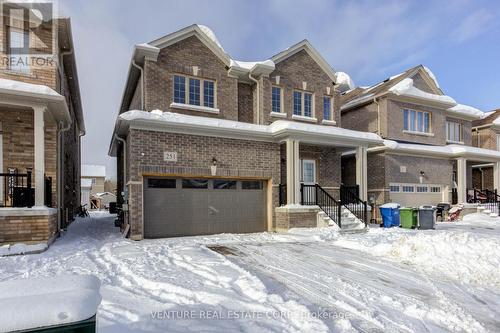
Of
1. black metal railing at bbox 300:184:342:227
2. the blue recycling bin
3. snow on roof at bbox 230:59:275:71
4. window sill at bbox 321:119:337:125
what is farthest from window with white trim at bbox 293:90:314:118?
the blue recycling bin

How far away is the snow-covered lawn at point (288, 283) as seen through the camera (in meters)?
3.78

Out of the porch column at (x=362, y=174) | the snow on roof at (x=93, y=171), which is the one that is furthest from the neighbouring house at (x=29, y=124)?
the snow on roof at (x=93, y=171)

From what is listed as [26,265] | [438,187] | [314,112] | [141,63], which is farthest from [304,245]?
[438,187]

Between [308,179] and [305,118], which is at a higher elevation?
[305,118]

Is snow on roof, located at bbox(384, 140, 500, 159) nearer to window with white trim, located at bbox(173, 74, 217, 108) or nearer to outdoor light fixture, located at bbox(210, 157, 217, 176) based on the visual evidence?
window with white trim, located at bbox(173, 74, 217, 108)

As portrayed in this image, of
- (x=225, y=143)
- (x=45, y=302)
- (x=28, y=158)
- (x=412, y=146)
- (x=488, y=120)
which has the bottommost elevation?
(x=45, y=302)

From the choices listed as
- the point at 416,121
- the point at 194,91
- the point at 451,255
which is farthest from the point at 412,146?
the point at 194,91

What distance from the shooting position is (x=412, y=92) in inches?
703

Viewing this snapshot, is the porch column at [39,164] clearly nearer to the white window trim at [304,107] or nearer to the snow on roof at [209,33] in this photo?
the snow on roof at [209,33]

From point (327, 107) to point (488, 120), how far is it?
15.5 meters

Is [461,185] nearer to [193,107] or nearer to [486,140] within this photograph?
[486,140]

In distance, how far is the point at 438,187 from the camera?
1806 cm

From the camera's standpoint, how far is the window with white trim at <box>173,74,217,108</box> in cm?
1259

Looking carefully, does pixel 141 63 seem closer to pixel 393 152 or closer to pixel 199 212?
pixel 199 212
